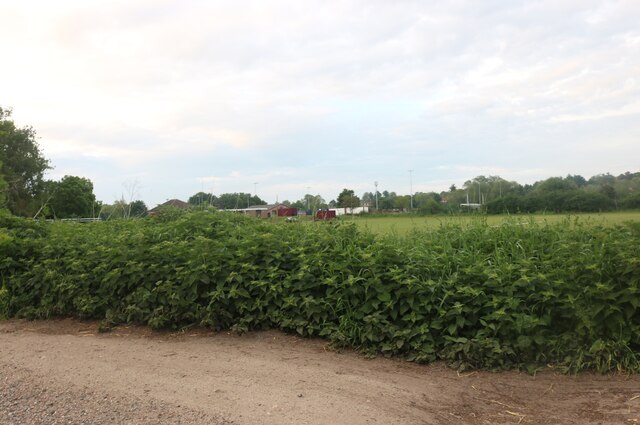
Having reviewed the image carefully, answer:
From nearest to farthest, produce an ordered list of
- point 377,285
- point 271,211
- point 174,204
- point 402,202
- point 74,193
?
point 377,285
point 271,211
point 174,204
point 402,202
point 74,193

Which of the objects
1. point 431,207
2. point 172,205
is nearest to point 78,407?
point 431,207

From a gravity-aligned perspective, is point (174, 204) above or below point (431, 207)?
above

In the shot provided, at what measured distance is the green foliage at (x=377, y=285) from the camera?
13.9 feet

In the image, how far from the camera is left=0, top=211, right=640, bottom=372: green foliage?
423 centimetres

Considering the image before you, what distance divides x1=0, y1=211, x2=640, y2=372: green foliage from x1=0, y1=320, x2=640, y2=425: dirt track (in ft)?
0.80

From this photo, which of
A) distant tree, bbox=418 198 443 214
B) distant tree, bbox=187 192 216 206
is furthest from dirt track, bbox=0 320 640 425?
distant tree, bbox=187 192 216 206

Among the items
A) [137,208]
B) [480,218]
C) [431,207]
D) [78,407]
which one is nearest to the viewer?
[78,407]

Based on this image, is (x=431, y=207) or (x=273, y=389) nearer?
(x=273, y=389)

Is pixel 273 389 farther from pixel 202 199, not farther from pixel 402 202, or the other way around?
pixel 402 202

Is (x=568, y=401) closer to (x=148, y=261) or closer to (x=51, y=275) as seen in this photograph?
(x=148, y=261)

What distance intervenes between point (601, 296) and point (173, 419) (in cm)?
343

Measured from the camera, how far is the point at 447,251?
5.12 metres

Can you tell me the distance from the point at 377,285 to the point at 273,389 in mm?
1426

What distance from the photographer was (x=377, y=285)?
4.73 meters
